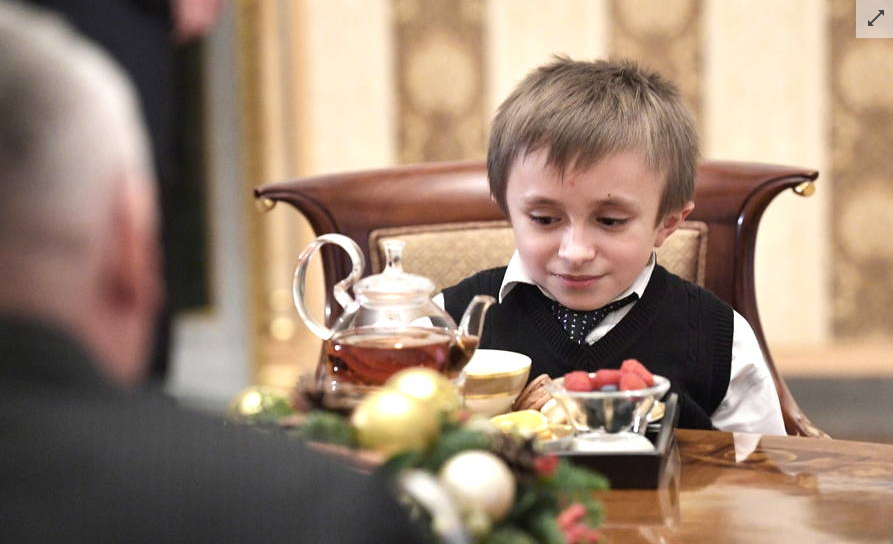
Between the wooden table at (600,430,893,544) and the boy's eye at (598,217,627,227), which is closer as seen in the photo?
the wooden table at (600,430,893,544)

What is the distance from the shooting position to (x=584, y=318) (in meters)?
1.62

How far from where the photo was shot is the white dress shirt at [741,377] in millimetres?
1521

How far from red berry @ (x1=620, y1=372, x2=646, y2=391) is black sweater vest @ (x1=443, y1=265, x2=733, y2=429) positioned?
0.52 metres

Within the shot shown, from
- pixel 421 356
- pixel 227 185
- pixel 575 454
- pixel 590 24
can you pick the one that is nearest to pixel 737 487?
pixel 575 454

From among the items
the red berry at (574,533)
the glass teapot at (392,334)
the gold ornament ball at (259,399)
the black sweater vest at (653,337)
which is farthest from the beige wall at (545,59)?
the red berry at (574,533)

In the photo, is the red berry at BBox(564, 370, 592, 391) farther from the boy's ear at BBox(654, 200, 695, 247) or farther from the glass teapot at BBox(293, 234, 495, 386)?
the boy's ear at BBox(654, 200, 695, 247)

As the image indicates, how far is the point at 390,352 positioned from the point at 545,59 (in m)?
3.09

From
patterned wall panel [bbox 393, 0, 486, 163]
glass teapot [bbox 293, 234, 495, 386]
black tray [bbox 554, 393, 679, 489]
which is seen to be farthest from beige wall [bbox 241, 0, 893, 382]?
black tray [bbox 554, 393, 679, 489]

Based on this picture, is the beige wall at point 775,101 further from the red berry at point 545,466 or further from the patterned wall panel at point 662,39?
the red berry at point 545,466

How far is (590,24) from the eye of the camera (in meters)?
3.92

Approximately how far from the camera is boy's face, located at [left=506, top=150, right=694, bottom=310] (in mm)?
1472

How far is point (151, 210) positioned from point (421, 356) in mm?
649

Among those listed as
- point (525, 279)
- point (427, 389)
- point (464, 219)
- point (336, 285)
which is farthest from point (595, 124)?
point (427, 389)

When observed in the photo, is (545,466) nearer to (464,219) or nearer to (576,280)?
(576,280)
